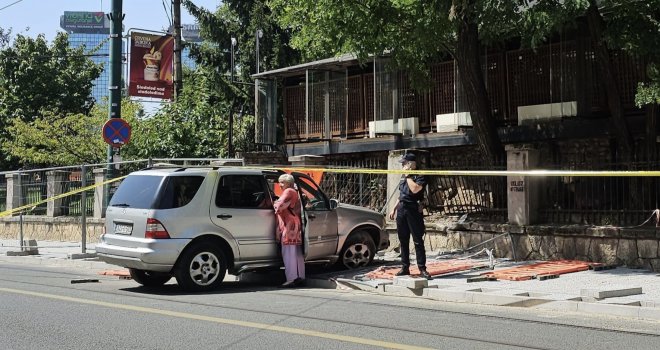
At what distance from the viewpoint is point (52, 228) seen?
21.1 m

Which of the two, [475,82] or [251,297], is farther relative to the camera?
[475,82]

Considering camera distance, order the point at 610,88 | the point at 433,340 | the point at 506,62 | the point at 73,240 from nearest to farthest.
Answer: the point at 433,340 < the point at 610,88 < the point at 506,62 < the point at 73,240

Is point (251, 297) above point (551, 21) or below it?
below

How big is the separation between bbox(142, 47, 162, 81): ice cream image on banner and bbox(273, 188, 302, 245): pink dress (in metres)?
11.9

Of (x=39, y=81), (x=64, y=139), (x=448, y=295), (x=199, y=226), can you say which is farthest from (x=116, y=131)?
(x=39, y=81)

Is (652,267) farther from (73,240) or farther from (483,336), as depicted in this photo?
(73,240)

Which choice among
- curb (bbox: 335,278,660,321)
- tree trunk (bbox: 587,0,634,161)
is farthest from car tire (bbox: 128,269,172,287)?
tree trunk (bbox: 587,0,634,161)

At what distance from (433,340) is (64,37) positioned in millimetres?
40535

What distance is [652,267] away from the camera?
1129cm

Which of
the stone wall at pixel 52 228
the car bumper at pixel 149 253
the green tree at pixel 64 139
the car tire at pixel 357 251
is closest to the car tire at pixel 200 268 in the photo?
the car bumper at pixel 149 253

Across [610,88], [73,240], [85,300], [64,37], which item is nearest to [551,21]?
[610,88]

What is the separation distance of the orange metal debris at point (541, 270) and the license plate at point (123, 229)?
5.34m

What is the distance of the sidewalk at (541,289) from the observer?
8.41 meters

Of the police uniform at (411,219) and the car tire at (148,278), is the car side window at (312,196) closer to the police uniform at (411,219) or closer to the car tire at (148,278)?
the police uniform at (411,219)
